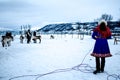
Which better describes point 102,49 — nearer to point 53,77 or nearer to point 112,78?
point 112,78

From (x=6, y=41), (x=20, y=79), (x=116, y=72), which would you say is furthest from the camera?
(x=6, y=41)

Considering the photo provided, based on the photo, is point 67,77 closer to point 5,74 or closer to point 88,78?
point 88,78

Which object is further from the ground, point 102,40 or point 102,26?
point 102,26

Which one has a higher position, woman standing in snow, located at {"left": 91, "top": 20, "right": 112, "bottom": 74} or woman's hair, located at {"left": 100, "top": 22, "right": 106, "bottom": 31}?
woman's hair, located at {"left": 100, "top": 22, "right": 106, "bottom": 31}

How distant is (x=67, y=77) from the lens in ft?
17.7

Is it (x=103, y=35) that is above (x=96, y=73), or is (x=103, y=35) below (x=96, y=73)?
above

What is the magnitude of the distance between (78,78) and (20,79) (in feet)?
5.86

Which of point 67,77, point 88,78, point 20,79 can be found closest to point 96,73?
point 88,78

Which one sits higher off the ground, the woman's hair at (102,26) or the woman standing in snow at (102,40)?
the woman's hair at (102,26)

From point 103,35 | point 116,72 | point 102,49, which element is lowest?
point 116,72

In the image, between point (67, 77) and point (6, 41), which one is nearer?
point (67, 77)

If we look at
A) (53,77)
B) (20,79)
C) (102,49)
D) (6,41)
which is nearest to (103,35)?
(102,49)

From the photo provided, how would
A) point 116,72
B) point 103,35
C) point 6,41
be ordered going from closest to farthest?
1. point 103,35
2. point 116,72
3. point 6,41

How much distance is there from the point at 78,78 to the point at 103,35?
5.29ft
